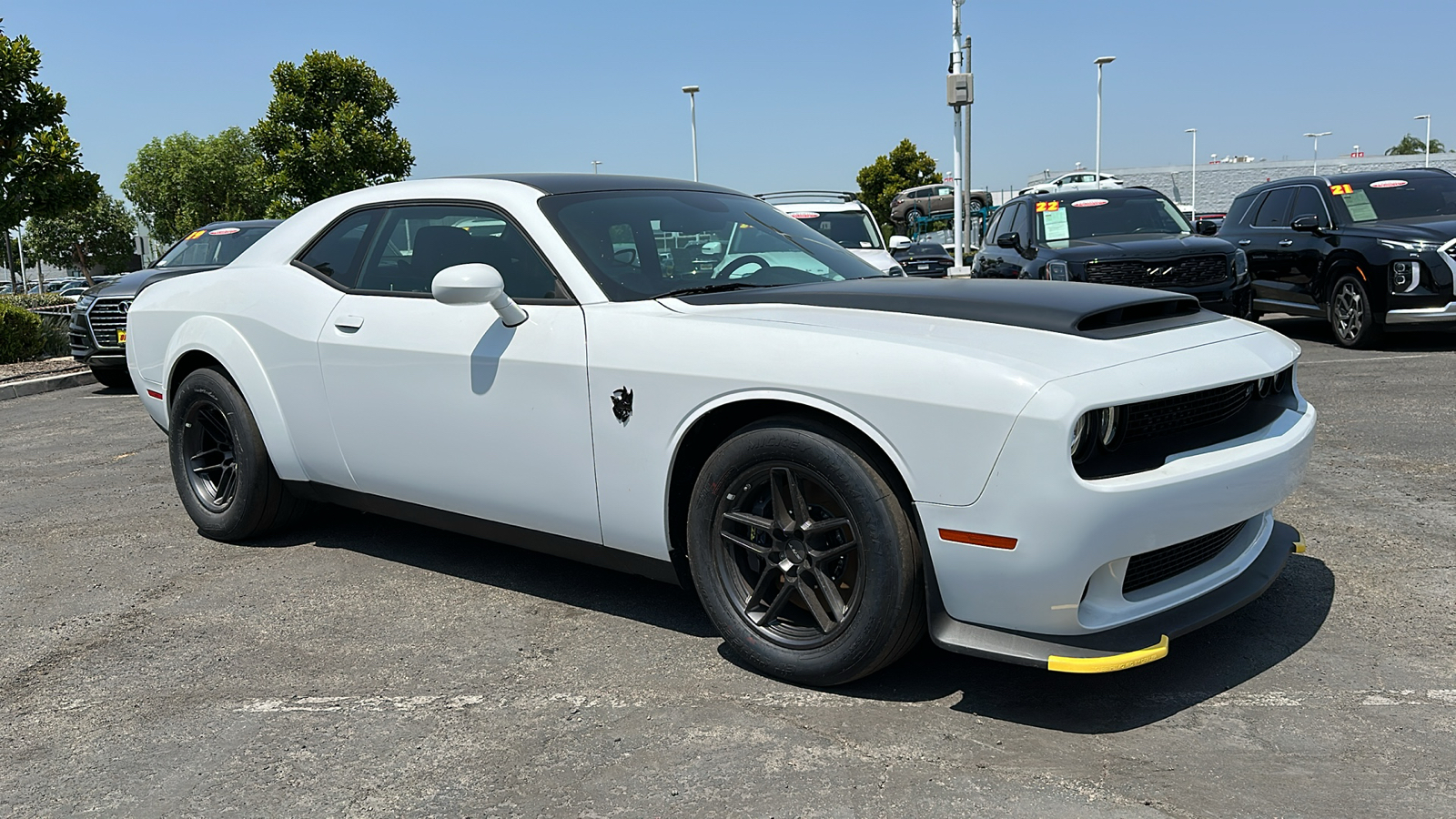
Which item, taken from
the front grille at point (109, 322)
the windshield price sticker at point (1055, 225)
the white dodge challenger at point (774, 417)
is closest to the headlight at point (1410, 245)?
the windshield price sticker at point (1055, 225)

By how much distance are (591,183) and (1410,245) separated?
27.6 ft

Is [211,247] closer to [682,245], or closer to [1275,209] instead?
[682,245]

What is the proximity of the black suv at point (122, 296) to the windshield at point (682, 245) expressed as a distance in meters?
8.08

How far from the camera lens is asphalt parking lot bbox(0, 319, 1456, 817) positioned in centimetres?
262

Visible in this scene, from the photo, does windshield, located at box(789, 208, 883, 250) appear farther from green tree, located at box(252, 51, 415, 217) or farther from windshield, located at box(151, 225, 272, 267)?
green tree, located at box(252, 51, 415, 217)

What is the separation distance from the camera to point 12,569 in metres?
4.73

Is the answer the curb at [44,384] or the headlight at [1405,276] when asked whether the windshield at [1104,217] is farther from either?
the curb at [44,384]

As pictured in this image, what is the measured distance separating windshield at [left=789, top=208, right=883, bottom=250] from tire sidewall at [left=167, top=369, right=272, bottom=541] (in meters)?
7.92

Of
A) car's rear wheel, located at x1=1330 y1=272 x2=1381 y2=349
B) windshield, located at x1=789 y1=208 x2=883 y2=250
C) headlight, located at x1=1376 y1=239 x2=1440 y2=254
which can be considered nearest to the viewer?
headlight, located at x1=1376 y1=239 x2=1440 y2=254

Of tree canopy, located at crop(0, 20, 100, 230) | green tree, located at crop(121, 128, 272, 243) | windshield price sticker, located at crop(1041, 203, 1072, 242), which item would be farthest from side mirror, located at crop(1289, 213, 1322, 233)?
green tree, located at crop(121, 128, 272, 243)

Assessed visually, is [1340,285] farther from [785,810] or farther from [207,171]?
[207,171]

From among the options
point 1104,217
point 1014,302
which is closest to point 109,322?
point 1104,217

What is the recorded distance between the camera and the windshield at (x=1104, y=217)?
428 inches

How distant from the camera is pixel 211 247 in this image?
12.0 m
